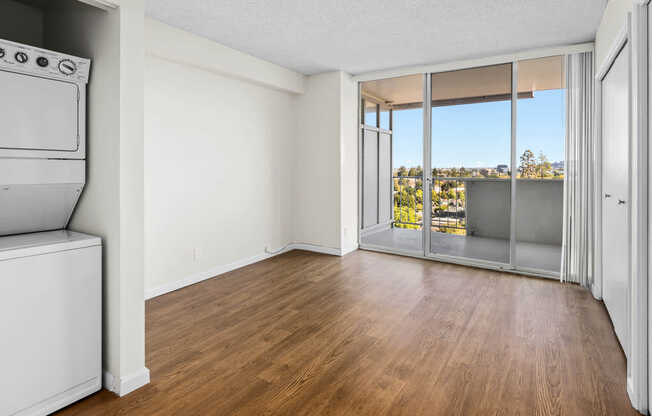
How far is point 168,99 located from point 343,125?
2.25 m

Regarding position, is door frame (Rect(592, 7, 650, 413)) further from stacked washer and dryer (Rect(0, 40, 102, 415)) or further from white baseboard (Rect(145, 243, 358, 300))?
white baseboard (Rect(145, 243, 358, 300))

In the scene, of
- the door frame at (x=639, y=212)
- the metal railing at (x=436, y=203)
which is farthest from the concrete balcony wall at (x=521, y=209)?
the door frame at (x=639, y=212)

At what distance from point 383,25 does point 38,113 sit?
2.68 metres

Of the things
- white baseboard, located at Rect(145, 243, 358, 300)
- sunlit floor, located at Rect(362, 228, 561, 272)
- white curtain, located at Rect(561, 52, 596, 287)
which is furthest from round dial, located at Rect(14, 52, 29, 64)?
white curtain, located at Rect(561, 52, 596, 287)

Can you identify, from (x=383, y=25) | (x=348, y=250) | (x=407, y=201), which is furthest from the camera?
(x=348, y=250)

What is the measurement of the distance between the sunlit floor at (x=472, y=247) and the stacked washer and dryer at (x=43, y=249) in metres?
3.84

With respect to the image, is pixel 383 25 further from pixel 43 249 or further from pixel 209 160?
pixel 43 249

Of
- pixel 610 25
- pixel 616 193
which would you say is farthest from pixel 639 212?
pixel 610 25

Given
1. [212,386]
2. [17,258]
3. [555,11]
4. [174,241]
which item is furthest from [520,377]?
[174,241]

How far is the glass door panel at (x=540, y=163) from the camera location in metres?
3.88

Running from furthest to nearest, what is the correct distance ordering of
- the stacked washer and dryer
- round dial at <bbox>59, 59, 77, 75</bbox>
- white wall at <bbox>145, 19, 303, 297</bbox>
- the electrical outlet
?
the electrical outlet → white wall at <bbox>145, 19, 303, 297</bbox> → round dial at <bbox>59, 59, 77, 75</bbox> → the stacked washer and dryer

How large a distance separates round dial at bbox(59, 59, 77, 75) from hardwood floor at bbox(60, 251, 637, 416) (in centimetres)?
166

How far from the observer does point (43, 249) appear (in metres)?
1.71

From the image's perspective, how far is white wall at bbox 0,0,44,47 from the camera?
227 centimetres
